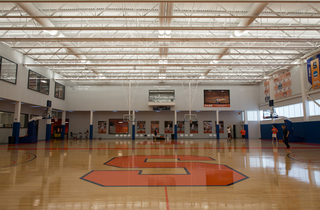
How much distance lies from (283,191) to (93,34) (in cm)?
1694

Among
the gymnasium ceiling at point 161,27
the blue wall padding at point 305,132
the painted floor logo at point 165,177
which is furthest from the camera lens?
the blue wall padding at point 305,132

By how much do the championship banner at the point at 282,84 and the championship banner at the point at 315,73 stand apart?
4.21 m

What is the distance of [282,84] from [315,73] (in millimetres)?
A: 6089

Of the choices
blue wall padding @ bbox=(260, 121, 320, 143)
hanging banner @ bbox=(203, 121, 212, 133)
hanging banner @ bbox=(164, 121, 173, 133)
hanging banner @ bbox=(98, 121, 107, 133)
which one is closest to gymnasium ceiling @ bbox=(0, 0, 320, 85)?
blue wall padding @ bbox=(260, 121, 320, 143)

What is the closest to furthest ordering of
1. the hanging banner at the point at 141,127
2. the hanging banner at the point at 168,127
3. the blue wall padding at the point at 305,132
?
the blue wall padding at the point at 305,132 → the hanging banner at the point at 141,127 → the hanging banner at the point at 168,127

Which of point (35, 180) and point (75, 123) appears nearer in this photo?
point (35, 180)

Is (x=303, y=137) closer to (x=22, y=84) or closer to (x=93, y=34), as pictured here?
(x=93, y=34)

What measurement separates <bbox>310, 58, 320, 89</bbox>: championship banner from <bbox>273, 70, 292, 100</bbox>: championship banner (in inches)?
166

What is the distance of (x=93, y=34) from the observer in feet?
56.0

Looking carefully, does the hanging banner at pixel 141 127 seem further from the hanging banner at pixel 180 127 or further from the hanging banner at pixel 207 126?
the hanging banner at pixel 207 126

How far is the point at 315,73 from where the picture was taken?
18.9 meters

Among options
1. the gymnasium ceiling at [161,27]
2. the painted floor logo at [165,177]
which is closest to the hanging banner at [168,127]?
the gymnasium ceiling at [161,27]

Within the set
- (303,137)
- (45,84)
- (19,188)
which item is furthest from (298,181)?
(45,84)

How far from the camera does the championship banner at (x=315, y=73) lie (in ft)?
60.5
